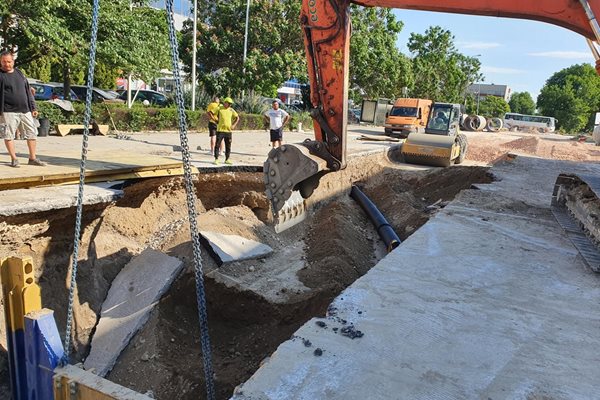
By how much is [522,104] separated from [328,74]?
9648 centimetres

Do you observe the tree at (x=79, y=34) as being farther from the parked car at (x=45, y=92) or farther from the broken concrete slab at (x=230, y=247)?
the broken concrete slab at (x=230, y=247)

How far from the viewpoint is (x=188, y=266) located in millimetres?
6504

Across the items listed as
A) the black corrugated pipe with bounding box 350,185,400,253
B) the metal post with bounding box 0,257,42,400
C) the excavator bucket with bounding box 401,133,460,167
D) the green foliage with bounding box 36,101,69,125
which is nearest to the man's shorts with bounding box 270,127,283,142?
the black corrugated pipe with bounding box 350,185,400,253

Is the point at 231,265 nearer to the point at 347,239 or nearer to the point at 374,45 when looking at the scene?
the point at 347,239

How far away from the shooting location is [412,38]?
160 feet

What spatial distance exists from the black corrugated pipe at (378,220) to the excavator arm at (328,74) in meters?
2.78

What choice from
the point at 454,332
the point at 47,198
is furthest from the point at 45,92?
the point at 454,332

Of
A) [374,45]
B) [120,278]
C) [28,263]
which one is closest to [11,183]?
[120,278]

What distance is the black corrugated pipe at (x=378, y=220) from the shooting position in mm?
Answer: 8643

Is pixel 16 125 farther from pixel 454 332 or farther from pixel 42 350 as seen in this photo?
pixel 454 332

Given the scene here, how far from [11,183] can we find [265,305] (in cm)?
335

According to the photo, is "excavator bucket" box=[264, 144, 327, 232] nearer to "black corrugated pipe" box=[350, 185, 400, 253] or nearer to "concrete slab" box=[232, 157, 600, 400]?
"concrete slab" box=[232, 157, 600, 400]

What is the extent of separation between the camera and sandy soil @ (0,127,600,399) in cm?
521

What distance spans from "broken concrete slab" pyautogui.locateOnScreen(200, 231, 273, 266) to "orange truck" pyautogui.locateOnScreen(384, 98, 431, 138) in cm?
1825
